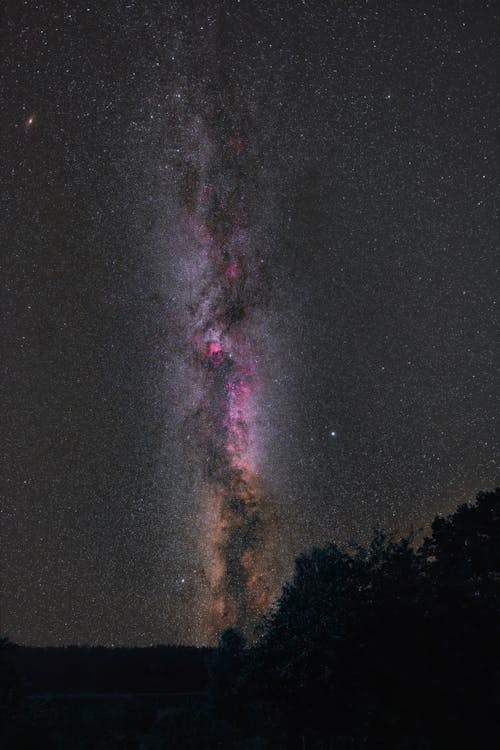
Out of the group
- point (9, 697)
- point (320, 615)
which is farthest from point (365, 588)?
point (9, 697)

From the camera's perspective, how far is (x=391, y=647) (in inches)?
761

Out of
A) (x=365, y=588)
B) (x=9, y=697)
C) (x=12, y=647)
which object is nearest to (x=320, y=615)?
(x=365, y=588)

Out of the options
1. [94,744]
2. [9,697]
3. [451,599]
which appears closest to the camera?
[451,599]

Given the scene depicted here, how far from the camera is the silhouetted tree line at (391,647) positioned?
60.5 ft

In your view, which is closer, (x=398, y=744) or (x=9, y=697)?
(x=398, y=744)

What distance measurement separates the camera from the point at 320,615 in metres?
22.1

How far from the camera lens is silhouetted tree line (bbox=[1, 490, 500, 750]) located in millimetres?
18438

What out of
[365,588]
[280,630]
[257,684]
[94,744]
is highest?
[365,588]

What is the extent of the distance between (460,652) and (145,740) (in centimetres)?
2278

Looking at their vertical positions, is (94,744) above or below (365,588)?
below

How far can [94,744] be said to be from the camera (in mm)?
33875

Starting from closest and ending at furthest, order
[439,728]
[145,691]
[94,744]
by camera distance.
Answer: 1. [439,728]
2. [94,744]
3. [145,691]

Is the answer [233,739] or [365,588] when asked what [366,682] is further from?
[233,739]

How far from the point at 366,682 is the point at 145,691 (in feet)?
134
